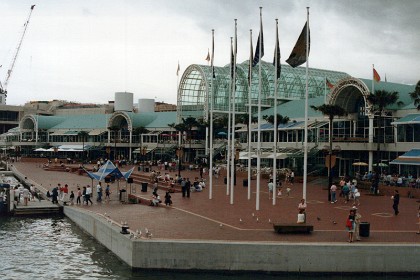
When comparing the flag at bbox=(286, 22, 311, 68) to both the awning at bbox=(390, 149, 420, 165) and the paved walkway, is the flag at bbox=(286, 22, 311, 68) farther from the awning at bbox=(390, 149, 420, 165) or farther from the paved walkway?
the awning at bbox=(390, 149, 420, 165)

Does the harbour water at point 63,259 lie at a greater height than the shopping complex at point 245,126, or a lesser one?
lesser

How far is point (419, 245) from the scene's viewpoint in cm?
2217

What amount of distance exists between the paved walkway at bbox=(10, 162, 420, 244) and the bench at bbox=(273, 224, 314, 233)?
12.4 inches

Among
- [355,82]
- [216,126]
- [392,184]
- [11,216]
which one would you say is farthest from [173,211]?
[216,126]

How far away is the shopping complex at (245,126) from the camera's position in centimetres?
5219

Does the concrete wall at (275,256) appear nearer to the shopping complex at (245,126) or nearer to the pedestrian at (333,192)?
the shopping complex at (245,126)

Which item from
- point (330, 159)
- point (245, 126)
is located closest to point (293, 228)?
point (330, 159)

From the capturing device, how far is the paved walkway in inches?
954

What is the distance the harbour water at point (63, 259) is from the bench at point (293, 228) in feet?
9.55

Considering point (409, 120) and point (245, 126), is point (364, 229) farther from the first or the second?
point (245, 126)

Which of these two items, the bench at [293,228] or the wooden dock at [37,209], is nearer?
the bench at [293,228]

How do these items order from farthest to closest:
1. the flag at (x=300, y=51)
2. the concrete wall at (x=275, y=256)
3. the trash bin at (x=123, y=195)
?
the trash bin at (x=123, y=195) < the flag at (x=300, y=51) < the concrete wall at (x=275, y=256)

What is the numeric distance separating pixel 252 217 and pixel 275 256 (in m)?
7.36

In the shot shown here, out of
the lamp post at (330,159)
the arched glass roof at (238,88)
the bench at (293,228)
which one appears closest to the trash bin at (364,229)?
the bench at (293,228)
